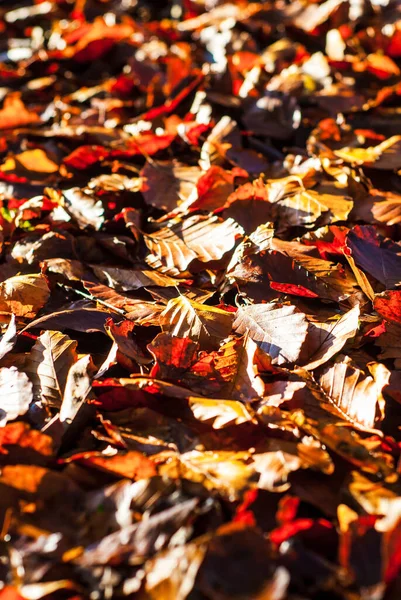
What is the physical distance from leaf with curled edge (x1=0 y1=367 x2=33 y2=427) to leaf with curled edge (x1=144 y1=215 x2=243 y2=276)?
457mm

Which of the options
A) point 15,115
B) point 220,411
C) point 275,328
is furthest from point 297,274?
point 15,115

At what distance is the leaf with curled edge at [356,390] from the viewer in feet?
3.48

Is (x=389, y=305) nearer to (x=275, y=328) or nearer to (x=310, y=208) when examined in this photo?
(x=275, y=328)

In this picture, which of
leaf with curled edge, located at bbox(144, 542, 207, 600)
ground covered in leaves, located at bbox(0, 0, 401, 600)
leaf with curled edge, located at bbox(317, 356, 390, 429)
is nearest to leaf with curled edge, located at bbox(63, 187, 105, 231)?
ground covered in leaves, located at bbox(0, 0, 401, 600)

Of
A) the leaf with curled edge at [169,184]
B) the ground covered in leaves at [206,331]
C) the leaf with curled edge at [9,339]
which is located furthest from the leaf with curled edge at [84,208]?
the leaf with curled edge at [9,339]

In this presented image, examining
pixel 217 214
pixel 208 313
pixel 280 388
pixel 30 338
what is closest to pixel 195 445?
pixel 280 388

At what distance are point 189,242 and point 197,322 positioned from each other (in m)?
0.31

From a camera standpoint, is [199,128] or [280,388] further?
[199,128]

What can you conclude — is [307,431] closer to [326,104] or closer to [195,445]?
[195,445]

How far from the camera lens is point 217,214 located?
5.16 feet

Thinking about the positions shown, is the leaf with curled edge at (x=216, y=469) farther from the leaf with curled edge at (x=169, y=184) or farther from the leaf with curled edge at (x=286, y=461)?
the leaf with curled edge at (x=169, y=184)

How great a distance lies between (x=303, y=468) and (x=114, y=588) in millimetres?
342

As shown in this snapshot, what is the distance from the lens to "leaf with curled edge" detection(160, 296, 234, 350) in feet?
4.07

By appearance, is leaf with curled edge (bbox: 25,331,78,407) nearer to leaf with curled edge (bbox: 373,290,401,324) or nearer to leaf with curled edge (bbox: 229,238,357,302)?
leaf with curled edge (bbox: 229,238,357,302)
